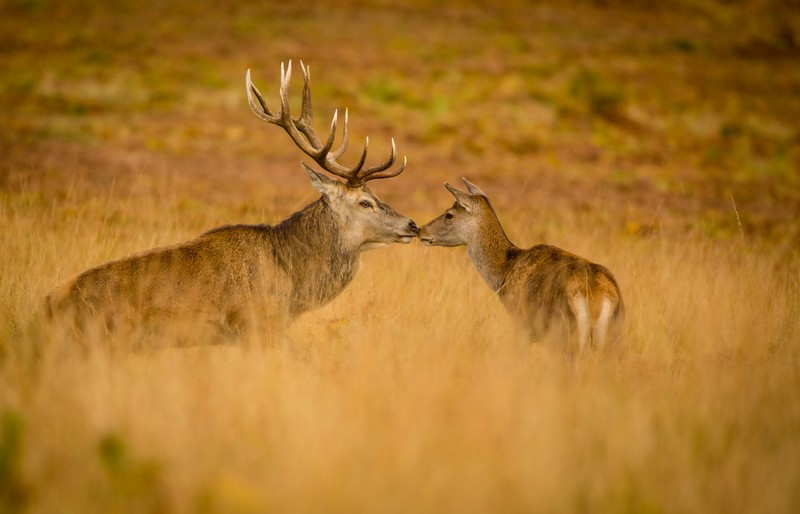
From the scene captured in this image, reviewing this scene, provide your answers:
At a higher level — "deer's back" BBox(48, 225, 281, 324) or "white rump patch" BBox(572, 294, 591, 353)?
"deer's back" BBox(48, 225, 281, 324)

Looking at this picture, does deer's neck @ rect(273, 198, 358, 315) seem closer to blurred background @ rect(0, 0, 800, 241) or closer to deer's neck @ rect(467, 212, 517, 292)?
deer's neck @ rect(467, 212, 517, 292)

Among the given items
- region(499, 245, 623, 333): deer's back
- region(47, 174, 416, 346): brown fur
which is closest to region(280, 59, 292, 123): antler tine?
region(47, 174, 416, 346): brown fur

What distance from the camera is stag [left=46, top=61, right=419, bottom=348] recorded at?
672 cm

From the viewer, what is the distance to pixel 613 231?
1291cm

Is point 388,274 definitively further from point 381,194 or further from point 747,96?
point 747,96

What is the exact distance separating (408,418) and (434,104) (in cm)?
2402

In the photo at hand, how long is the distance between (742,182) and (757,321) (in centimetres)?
1385

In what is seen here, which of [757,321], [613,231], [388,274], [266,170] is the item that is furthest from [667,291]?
[266,170]

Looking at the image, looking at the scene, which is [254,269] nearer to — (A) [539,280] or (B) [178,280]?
(B) [178,280]

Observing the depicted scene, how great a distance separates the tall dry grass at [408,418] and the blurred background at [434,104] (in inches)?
87.8

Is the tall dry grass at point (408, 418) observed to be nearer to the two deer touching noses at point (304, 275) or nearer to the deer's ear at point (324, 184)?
the two deer touching noses at point (304, 275)

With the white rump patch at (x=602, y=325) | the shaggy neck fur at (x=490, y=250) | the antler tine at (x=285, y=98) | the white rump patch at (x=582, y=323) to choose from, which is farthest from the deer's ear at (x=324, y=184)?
the white rump patch at (x=602, y=325)

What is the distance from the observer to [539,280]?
7.59 m

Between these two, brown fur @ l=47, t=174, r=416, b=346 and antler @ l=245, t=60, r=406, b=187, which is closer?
brown fur @ l=47, t=174, r=416, b=346
